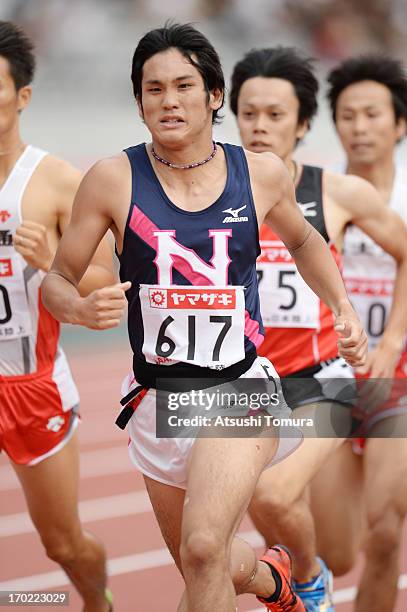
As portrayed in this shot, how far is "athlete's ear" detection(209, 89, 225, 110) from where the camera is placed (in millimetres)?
3509

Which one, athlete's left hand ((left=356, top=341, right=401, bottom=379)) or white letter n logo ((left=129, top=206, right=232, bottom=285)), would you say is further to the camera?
athlete's left hand ((left=356, top=341, right=401, bottom=379))

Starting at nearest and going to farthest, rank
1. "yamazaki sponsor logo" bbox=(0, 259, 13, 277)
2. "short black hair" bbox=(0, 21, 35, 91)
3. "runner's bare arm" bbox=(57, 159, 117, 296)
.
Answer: "runner's bare arm" bbox=(57, 159, 117, 296)
"yamazaki sponsor logo" bbox=(0, 259, 13, 277)
"short black hair" bbox=(0, 21, 35, 91)

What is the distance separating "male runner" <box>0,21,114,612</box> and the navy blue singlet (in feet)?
2.25

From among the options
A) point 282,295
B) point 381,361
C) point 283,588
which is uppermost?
point 282,295

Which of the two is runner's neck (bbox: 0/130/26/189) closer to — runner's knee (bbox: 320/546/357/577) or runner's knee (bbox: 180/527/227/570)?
runner's knee (bbox: 180/527/227/570)

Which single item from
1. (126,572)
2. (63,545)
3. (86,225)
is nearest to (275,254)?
(86,225)

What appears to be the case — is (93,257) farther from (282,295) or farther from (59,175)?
(282,295)

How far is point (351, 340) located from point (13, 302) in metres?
1.46

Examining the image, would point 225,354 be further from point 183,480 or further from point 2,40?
point 2,40

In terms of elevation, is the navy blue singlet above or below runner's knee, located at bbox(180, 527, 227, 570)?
above

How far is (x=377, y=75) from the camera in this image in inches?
214

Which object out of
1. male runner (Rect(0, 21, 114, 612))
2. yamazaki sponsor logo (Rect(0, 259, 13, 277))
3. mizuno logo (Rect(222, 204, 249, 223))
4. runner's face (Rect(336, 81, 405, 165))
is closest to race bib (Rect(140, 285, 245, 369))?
mizuno logo (Rect(222, 204, 249, 223))

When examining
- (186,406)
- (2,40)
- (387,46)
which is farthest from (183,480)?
(387,46)

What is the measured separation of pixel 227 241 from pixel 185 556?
96cm
